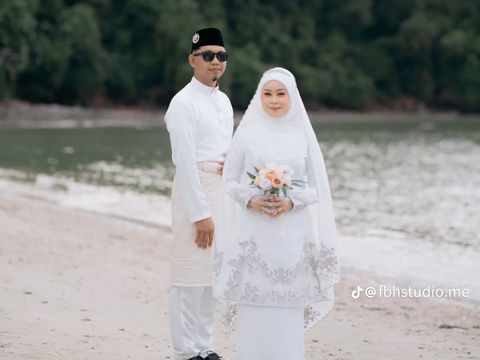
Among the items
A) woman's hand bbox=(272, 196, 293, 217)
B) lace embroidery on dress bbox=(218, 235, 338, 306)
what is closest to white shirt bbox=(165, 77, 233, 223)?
Result: lace embroidery on dress bbox=(218, 235, 338, 306)

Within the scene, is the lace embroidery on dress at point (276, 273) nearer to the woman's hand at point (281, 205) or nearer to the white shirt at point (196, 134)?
the woman's hand at point (281, 205)

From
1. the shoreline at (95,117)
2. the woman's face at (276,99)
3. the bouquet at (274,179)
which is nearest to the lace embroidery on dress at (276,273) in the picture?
the bouquet at (274,179)

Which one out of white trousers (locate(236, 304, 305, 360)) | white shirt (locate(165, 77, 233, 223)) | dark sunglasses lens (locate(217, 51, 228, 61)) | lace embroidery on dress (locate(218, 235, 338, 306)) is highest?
dark sunglasses lens (locate(217, 51, 228, 61))

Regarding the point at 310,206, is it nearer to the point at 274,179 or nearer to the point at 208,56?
the point at 274,179

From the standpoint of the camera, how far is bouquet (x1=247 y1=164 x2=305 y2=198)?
410 centimetres

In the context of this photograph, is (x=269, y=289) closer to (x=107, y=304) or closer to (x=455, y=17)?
(x=107, y=304)

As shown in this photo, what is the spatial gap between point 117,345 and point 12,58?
4419cm

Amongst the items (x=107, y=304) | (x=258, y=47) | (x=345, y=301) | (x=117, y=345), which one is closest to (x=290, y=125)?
(x=117, y=345)

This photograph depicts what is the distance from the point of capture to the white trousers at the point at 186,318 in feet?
15.1

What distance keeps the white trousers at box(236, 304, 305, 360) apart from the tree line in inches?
1745

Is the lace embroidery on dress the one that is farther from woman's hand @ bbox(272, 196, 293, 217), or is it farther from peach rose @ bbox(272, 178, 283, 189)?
peach rose @ bbox(272, 178, 283, 189)

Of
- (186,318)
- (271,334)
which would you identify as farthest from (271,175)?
(186,318)

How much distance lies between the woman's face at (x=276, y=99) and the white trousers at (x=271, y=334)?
1.09 m

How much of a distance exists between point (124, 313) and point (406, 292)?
3.76 meters
